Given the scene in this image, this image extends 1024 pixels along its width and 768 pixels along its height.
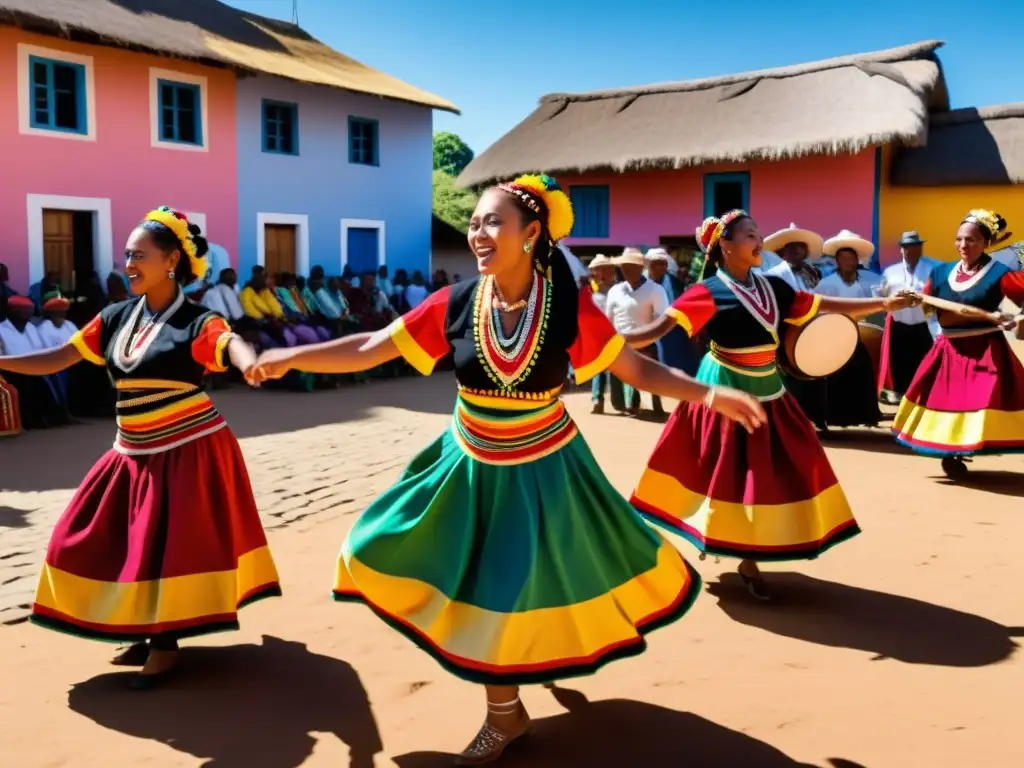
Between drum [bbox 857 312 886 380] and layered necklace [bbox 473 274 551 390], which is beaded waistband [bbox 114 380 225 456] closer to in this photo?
layered necklace [bbox 473 274 551 390]

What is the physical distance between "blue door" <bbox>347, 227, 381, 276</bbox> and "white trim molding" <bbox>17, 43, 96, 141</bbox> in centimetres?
640

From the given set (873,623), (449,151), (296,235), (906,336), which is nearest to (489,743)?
(873,623)

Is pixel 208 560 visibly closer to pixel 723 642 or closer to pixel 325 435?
pixel 723 642

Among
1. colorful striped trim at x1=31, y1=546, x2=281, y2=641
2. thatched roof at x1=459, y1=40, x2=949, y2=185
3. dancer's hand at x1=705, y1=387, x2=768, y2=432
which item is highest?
thatched roof at x1=459, y1=40, x2=949, y2=185

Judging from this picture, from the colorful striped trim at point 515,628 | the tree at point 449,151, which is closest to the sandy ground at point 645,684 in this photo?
the colorful striped trim at point 515,628

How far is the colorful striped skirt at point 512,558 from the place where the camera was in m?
3.40

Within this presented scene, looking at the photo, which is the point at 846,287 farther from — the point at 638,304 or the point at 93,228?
the point at 93,228

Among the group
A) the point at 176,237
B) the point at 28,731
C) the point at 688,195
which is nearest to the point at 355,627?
the point at 28,731

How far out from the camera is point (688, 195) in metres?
23.4

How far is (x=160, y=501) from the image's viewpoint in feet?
13.8

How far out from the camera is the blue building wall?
1983cm

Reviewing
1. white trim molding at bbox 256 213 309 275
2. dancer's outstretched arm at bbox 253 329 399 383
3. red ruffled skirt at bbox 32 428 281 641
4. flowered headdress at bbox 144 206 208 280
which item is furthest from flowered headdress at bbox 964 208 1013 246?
white trim molding at bbox 256 213 309 275

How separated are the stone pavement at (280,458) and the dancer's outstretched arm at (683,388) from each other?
323 cm

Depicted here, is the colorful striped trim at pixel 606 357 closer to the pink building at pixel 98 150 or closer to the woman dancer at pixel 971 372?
→ the woman dancer at pixel 971 372
